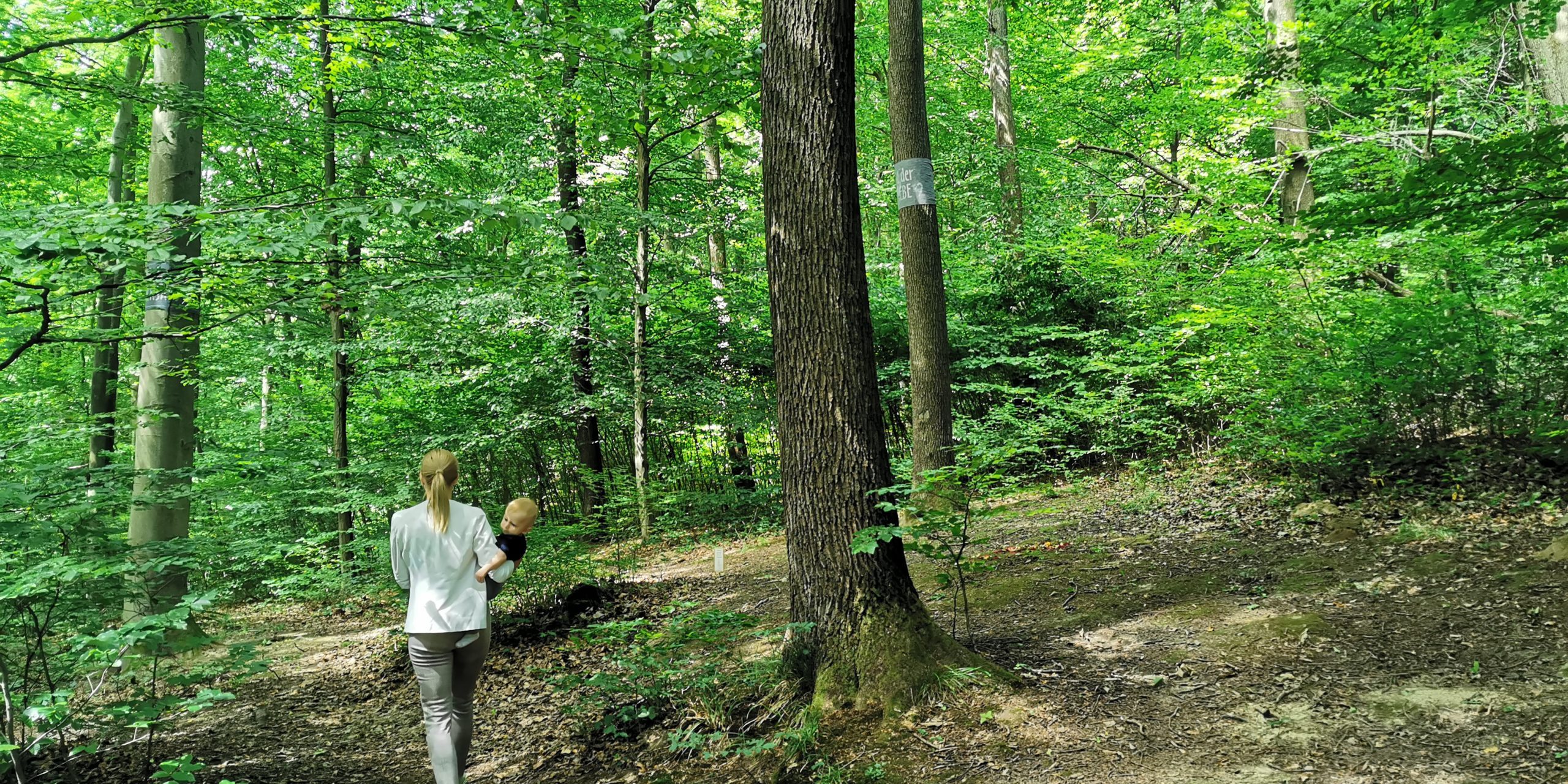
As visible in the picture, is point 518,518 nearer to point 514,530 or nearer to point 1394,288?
point 514,530

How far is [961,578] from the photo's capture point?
148 inches

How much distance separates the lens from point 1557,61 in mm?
5871

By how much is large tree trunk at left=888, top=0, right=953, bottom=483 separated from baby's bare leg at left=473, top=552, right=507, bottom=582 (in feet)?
11.0

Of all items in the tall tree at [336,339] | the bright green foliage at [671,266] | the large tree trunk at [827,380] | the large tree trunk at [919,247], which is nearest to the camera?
the large tree trunk at [827,380]

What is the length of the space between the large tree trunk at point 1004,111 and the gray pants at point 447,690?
9932 mm

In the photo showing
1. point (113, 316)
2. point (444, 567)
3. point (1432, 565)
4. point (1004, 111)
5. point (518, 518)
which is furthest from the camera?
point (1004, 111)

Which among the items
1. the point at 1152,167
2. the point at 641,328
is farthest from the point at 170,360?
the point at 1152,167

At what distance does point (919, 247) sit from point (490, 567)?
13.2ft

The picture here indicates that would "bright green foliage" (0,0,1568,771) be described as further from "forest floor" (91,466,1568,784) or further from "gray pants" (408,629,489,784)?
"gray pants" (408,629,489,784)

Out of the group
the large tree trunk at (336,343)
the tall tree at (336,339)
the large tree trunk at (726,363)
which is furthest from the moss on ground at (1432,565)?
the large tree trunk at (336,343)

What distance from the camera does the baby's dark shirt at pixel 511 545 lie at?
3.48 metres

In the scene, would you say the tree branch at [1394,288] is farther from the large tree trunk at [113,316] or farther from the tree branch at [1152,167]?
the large tree trunk at [113,316]

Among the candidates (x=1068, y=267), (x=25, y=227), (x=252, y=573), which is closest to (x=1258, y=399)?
(x=1068, y=267)

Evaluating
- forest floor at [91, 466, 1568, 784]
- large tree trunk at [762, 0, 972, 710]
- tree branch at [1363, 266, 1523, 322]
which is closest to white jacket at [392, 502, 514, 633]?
forest floor at [91, 466, 1568, 784]
